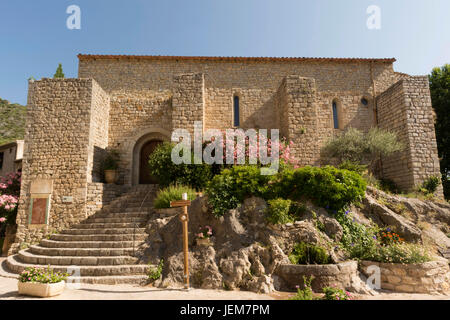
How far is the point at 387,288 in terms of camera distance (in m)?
5.42

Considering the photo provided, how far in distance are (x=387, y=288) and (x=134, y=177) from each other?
36.1 ft

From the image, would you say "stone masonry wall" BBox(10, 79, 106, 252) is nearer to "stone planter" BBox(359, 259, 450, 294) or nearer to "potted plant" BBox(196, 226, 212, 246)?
"potted plant" BBox(196, 226, 212, 246)

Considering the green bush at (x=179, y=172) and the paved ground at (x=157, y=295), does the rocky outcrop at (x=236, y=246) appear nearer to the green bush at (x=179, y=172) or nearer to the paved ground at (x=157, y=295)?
the paved ground at (x=157, y=295)

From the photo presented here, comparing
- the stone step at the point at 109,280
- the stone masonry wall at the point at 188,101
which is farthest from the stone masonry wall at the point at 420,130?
the stone step at the point at 109,280

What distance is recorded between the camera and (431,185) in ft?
35.1

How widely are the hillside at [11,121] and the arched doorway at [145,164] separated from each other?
21.5 m

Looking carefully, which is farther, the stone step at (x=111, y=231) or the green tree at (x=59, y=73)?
the green tree at (x=59, y=73)

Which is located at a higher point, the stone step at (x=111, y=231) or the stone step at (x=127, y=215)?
the stone step at (x=127, y=215)

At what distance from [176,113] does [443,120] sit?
15.4 metres

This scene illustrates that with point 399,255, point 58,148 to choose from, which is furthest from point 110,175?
point 399,255

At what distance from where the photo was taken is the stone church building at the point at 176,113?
9945mm

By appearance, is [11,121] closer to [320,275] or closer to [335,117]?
[335,117]
